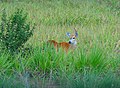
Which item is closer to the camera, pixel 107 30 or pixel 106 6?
pixel 107 30

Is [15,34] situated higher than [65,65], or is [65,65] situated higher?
[15,34]

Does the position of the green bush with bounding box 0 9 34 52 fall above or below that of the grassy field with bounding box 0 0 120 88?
above

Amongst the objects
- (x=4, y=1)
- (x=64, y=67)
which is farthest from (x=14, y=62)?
(x=4, y=1)

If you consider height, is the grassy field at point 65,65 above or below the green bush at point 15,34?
below

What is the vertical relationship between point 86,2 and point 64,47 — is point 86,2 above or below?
above

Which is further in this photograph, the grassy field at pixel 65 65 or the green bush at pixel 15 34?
the green bush at pixel 15 34

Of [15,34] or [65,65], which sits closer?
[65,65]

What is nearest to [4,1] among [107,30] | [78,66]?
[107,30]

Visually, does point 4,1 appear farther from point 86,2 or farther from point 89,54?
point 89,54

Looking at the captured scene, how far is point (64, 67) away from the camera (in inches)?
263

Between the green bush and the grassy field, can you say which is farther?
the green bush

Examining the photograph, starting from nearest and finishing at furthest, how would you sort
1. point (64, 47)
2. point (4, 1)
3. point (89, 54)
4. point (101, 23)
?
point (89, 54), point (64, 47), point (101, 23), point (4, 1)

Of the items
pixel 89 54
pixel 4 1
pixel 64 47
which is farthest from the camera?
pixel 4 1

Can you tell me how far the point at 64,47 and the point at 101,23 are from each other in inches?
174
